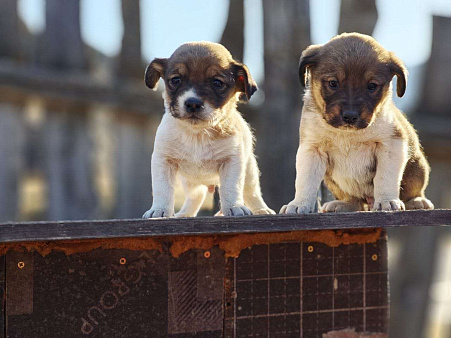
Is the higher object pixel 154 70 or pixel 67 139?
pixel 154 70

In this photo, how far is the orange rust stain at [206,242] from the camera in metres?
2.94

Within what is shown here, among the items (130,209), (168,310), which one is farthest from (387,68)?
(130,209)

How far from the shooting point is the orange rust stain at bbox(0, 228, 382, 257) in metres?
2.94

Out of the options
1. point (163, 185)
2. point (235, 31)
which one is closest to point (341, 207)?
point (163, 185)

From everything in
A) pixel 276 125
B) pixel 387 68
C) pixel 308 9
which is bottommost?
pixel 276 125

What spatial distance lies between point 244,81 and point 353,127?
27.0 inches

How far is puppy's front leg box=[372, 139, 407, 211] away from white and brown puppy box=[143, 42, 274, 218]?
80cm

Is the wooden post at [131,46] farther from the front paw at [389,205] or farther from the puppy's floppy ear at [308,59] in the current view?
the front paw at [389,205]

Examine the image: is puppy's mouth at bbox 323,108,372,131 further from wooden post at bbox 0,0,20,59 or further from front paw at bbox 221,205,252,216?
wooden post at bbox 0,0,20,59

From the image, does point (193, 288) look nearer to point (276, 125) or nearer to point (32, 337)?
point (32, 337)

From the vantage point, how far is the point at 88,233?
2.60 m

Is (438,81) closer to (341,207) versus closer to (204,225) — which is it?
(341,207)

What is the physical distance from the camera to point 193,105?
10.3 feet

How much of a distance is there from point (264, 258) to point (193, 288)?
0.47 meters
